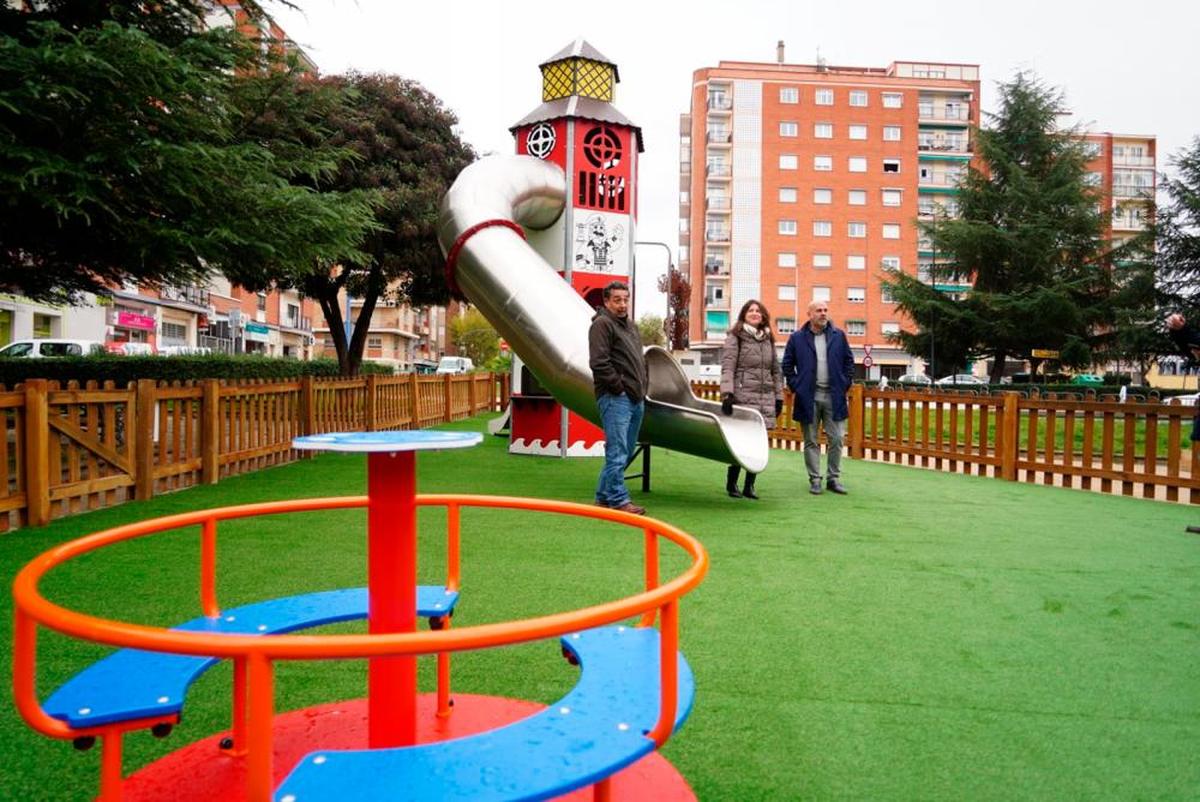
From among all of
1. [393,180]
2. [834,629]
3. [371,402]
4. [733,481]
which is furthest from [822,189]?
[834,629]

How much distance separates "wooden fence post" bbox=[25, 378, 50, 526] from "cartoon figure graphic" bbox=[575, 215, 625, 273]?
23.8 ft

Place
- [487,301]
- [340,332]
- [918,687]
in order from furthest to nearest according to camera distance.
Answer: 1. [340,332]
2. [487,301]
3. [918,687]

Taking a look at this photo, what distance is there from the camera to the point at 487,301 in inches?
361

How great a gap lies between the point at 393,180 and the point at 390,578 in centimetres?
1731

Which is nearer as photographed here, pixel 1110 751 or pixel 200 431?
pixel 1110 751

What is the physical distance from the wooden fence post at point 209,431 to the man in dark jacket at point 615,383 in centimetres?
440

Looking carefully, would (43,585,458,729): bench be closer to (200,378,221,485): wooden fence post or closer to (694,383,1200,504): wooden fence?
(200,378,221,485): wooden fence post

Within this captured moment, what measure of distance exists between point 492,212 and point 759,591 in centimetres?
663

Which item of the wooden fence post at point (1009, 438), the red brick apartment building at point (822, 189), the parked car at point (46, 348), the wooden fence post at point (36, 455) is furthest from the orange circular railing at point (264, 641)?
the red brick apartment building at point (822, 189)

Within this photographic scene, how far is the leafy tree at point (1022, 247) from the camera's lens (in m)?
32.5

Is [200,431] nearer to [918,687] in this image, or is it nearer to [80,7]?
[80,7]

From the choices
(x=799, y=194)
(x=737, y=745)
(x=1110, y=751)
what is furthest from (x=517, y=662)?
(x=799, y=194)

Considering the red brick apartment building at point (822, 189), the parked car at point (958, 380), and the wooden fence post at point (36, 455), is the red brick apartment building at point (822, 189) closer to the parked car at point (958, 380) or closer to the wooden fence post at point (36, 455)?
the parked car at point (958, 380)

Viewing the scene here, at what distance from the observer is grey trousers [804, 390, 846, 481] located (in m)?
8.17
